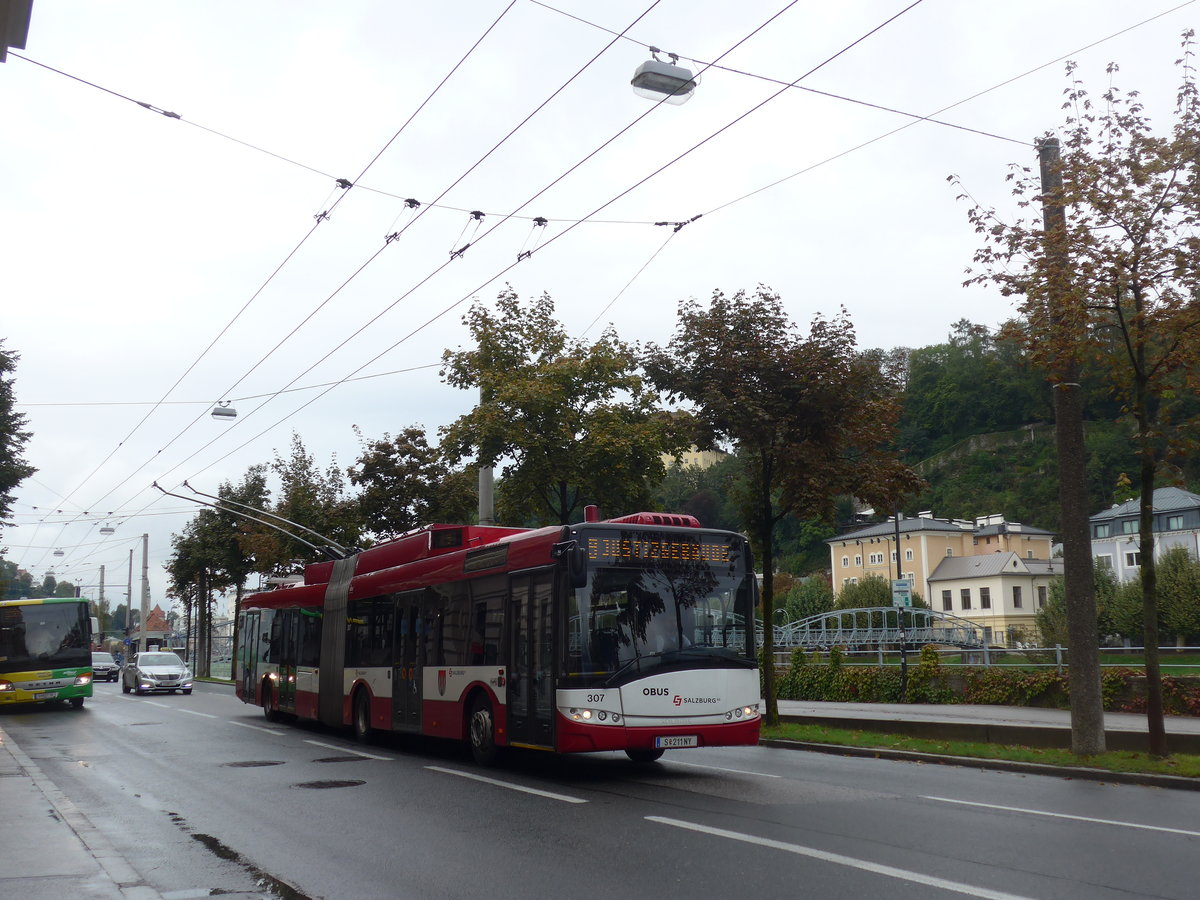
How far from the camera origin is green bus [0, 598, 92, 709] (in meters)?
29.4

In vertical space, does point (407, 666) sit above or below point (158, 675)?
above

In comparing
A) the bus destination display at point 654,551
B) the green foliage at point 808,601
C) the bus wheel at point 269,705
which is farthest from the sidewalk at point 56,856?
the green foliage at point 808,601

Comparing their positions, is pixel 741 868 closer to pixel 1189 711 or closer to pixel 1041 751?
pixel 1041 751

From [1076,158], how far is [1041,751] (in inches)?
306

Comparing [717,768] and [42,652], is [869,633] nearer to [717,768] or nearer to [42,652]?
[42,652]

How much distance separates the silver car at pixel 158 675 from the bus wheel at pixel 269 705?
55.0 feet

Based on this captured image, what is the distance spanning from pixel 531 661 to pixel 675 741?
77.8 inches

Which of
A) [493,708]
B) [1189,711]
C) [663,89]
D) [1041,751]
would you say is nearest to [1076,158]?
[663,89]

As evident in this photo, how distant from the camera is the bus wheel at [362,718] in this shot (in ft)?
63.9

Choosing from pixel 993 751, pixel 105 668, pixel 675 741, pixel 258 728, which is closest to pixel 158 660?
pixel 258 728

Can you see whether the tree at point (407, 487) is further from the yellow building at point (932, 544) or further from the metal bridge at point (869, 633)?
the yellow building at point (932, 544)

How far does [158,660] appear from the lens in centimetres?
4228

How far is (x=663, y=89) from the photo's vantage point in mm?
12422

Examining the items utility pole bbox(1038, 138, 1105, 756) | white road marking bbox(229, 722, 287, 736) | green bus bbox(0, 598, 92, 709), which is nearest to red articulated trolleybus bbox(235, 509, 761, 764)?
utility pole bbox(1038, 138, 1105, 756)
